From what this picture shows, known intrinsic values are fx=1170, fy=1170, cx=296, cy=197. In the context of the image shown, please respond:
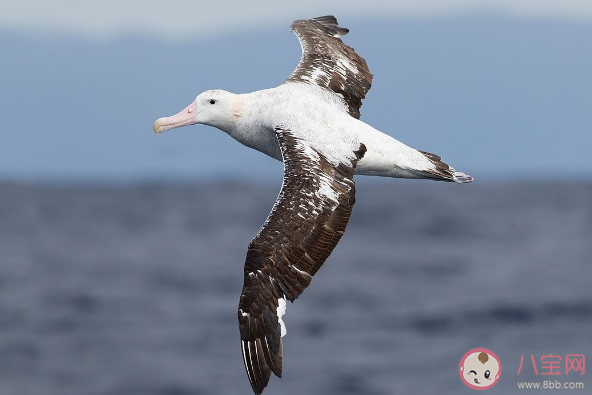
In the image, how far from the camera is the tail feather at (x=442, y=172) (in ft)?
41.2

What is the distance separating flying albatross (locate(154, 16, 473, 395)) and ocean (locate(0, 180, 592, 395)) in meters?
10.6

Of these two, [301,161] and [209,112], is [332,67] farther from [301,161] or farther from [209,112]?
[301,161]

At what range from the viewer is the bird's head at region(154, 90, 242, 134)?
42.8 feet

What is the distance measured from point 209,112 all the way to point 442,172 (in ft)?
8.94

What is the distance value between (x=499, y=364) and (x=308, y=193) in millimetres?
15268

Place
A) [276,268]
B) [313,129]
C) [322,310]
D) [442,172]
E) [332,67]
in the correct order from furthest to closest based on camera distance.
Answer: [322,310], [332,67], [442,172], [313,129], [276,268]

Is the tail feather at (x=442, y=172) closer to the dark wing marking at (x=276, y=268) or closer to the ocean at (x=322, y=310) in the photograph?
the dark wing marking at (x=276, y=268)

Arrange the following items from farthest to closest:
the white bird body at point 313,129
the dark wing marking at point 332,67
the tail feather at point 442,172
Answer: the dark wing marking at point 332,67
the tail feather at point 442,172
the white bird body at point 313,129

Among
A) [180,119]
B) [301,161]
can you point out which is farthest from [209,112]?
[301,161]

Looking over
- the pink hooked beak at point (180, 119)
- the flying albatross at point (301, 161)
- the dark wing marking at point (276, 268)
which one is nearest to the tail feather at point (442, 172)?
the flying albatross at point (301, 161)

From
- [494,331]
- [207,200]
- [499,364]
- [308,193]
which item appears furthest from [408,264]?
[207,200]

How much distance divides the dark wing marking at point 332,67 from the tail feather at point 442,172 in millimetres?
1248

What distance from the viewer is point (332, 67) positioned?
14125 millimetres

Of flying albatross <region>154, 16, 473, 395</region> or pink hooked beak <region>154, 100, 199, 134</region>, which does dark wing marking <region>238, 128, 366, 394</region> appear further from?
pink hooked beak <region>154, 100, 199, 134</region>
